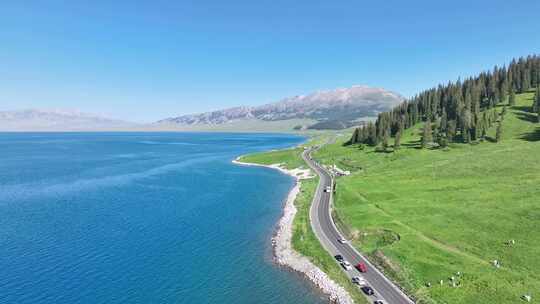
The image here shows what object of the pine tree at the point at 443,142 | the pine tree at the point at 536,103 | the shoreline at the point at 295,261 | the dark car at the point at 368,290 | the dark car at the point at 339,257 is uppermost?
the pine tree at the point at 536,103

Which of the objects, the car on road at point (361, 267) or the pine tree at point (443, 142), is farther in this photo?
the pine tree at point (443, 142)

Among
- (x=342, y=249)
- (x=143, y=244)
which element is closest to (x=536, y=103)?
(x=342, y=249)

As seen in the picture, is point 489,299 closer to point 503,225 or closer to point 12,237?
point 503,225

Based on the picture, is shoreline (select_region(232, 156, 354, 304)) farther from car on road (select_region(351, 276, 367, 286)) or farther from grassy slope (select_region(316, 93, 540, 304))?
grassy slope (select_region(316, 93, 540, 304))

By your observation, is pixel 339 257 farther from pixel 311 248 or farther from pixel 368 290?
pixel 368 290

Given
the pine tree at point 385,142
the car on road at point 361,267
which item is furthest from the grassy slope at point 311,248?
the pine tree at point 385,142

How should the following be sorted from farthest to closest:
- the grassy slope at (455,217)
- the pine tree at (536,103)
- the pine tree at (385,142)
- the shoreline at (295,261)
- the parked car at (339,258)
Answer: the pine tree at (385,142), the pine tree at (536,103), the parked car at (339,258), the shoreline at (295,261), the grassy slope at (455,217)

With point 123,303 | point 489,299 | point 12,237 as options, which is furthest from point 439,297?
point 12,237

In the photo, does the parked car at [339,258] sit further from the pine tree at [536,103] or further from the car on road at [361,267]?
the pine tree at [536,103]
